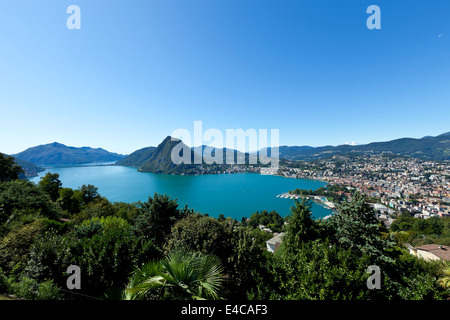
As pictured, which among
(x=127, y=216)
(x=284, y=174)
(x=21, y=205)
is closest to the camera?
(x=21, y=205)

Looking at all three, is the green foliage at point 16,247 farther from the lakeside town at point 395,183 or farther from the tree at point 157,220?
the lakeside town at point 395,183

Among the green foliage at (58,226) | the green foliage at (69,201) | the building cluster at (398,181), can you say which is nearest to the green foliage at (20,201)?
the green foliage at (58,226)

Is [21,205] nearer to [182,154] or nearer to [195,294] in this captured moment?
[195,294]

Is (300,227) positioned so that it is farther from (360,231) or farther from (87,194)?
(87,194)

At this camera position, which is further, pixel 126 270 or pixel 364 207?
pixel 364 207

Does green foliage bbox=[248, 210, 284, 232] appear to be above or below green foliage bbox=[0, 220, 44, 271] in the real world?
below

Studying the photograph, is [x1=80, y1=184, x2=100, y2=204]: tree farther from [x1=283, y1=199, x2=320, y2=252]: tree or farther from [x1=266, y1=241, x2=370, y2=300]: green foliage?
[x1=266, y1=241, x2=370, y2=300]: green foliage

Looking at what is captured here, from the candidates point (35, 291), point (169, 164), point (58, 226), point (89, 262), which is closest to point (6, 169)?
point (58, 226)

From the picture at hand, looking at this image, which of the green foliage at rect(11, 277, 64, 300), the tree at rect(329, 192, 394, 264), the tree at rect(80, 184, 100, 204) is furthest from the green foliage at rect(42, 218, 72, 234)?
the tree at rect(80, 184, 100, 204)
